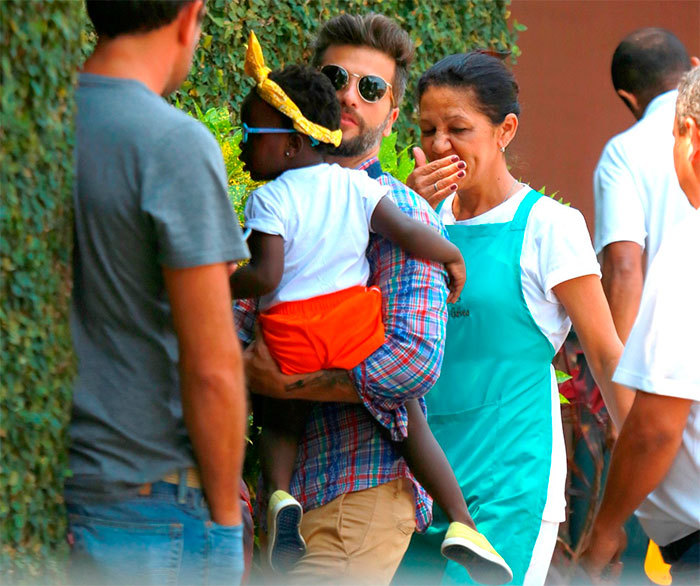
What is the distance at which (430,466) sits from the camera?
9.80ft

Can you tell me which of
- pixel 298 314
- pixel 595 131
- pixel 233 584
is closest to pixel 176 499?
pixel 233 584

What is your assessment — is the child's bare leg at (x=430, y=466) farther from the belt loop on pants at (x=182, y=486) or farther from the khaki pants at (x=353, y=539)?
the belt loop on pants at (x=182, y=486)

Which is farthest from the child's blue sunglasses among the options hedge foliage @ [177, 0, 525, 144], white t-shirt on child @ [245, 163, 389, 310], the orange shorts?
hedge foliage @ [177, 0, 525, 144]

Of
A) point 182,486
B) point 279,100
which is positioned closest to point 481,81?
point 279,100

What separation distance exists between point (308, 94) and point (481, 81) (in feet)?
2.94

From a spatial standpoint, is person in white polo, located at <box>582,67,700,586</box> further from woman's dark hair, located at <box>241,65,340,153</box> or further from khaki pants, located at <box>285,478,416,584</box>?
woman's dark hair, located at <box>241,65,340,153</box>

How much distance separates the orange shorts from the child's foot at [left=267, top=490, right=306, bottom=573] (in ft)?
1.13

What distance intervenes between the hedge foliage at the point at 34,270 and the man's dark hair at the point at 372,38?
181 centimetres

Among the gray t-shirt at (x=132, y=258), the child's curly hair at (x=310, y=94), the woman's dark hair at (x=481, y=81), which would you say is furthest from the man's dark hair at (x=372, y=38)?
the gray t-shirt at (x=132, y=258)

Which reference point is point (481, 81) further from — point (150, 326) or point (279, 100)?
point (150, 326)

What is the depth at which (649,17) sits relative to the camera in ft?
29.2

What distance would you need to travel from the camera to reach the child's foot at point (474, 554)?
9.84 ft

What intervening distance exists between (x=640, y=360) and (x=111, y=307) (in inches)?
53.5

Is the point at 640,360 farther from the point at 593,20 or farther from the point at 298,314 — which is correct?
the point at 593,20
